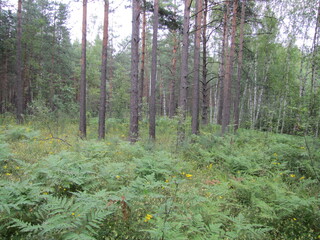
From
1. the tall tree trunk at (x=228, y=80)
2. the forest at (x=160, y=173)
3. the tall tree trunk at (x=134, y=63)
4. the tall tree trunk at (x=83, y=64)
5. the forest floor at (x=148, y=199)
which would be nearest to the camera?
the forest floor at (x=148, y=199)

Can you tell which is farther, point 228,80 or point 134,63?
point 228,80

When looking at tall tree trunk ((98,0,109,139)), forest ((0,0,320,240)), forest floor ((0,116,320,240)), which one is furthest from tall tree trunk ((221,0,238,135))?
tall tree trunk ((98,0,109,139))

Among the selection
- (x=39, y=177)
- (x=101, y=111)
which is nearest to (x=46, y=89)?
(x=101, y=111)

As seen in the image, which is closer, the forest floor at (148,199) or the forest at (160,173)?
the forest floor at (148,199)

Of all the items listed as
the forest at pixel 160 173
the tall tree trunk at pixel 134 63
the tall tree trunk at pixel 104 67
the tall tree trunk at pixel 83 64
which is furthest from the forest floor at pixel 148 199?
the tall tree trunk at pixel 104 67

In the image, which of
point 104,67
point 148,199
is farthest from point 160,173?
point 104,67

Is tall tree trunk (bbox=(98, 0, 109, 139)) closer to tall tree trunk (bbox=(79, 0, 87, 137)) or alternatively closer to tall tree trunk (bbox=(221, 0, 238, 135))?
tall tree trunk (bbox=(79, 0, 87, 137))

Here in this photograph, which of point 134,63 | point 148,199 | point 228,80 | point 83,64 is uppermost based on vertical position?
point 83,64

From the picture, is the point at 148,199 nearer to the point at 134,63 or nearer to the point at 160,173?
the point at 160,173

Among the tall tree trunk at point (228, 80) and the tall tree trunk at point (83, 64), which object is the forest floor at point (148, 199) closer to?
the tall tree trunk at point (83, 64)

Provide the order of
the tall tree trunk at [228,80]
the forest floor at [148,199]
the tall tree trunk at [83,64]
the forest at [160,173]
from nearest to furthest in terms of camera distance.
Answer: the forest floor at [148,199] → the forest at [160,173] → the tall tree trunk at [83,64] → the tall tree trunk at [228,80]

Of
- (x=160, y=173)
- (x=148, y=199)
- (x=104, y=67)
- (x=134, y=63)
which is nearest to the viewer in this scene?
(x=148, y=199)

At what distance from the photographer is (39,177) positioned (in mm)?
3996

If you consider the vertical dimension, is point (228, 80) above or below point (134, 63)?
below
